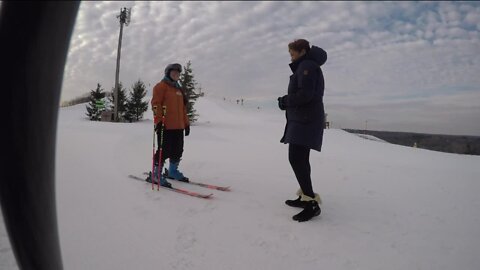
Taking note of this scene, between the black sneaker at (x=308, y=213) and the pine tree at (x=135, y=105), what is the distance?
23073 millimetres

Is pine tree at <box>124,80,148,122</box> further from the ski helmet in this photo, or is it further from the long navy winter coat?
the long navy winter coat

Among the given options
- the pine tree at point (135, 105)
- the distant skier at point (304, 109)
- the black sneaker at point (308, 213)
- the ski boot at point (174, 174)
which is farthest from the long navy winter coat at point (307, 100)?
the pine tree at point (135, 105)

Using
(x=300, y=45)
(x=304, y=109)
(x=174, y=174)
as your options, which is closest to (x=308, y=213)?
(x=304, y=109)

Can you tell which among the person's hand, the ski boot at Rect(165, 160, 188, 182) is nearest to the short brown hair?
the person's hand

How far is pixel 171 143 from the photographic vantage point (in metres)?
4.23

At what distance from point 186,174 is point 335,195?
2.43 m

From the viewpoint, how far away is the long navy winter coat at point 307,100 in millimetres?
2736

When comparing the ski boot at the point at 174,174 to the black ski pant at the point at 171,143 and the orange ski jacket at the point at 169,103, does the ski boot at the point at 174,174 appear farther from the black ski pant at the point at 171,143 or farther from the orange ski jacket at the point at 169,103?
the orange ski jacket at the point at 169,103

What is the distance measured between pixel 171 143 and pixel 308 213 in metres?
2.26

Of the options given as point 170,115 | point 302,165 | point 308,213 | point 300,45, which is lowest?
point 308,213

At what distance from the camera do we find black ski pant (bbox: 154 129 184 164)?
4191 millimetres

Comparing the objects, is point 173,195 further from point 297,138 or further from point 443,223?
point 443,223

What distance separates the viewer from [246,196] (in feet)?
12.0

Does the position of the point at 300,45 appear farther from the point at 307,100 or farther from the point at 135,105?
the point at 135,105
